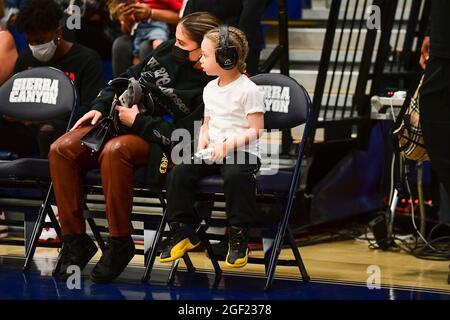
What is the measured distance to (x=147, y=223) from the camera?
5.04m

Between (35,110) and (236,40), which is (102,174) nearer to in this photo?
(35,110)

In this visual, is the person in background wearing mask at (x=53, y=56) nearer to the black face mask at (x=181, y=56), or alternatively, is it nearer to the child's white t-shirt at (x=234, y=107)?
the black face mask at (x=181, y=56)

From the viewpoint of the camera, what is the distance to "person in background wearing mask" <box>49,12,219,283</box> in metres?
4.67

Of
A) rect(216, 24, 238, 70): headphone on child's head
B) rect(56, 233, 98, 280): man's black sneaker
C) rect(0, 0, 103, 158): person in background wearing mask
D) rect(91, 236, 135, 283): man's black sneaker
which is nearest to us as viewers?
rect(216, 24, 238, 70): headphone on child's head

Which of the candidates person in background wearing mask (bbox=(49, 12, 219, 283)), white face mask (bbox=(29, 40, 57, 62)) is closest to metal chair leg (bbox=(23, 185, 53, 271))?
person in background wearing mask (bbox=(49, 12, 219, 283))

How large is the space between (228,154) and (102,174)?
632 millimetres

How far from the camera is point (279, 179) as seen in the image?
4645 mm

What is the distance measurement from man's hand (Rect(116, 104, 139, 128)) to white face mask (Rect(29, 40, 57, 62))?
0.99 m

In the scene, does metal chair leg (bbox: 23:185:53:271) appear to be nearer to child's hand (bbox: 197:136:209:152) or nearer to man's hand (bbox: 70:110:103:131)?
man's hand (bbox: 70:110:103:131)
